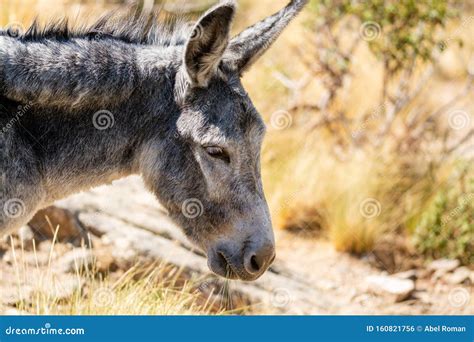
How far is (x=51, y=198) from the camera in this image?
4547 mm

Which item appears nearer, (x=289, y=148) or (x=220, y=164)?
(x=220, y=164)

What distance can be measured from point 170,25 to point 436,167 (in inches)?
271

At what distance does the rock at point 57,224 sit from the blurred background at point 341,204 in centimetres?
6

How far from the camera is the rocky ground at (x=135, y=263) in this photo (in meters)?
6.56

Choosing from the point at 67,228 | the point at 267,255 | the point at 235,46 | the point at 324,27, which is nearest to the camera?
the point at 267,255

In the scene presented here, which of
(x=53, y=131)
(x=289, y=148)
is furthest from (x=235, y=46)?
(x=289, y=148)

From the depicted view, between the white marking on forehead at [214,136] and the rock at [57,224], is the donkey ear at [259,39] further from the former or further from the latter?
the rock at [57,224]

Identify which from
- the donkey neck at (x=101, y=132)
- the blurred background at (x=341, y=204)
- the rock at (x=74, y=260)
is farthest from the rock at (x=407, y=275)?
the donkey neck at (x=101, y=132)

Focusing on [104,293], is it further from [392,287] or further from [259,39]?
[392,287]

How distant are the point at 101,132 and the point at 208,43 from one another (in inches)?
31.8

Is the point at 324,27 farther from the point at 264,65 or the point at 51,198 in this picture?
the point at 51,198

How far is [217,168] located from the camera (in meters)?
4.41

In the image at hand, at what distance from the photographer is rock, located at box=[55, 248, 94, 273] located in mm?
6773

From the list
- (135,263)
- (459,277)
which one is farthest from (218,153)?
(459,277)
